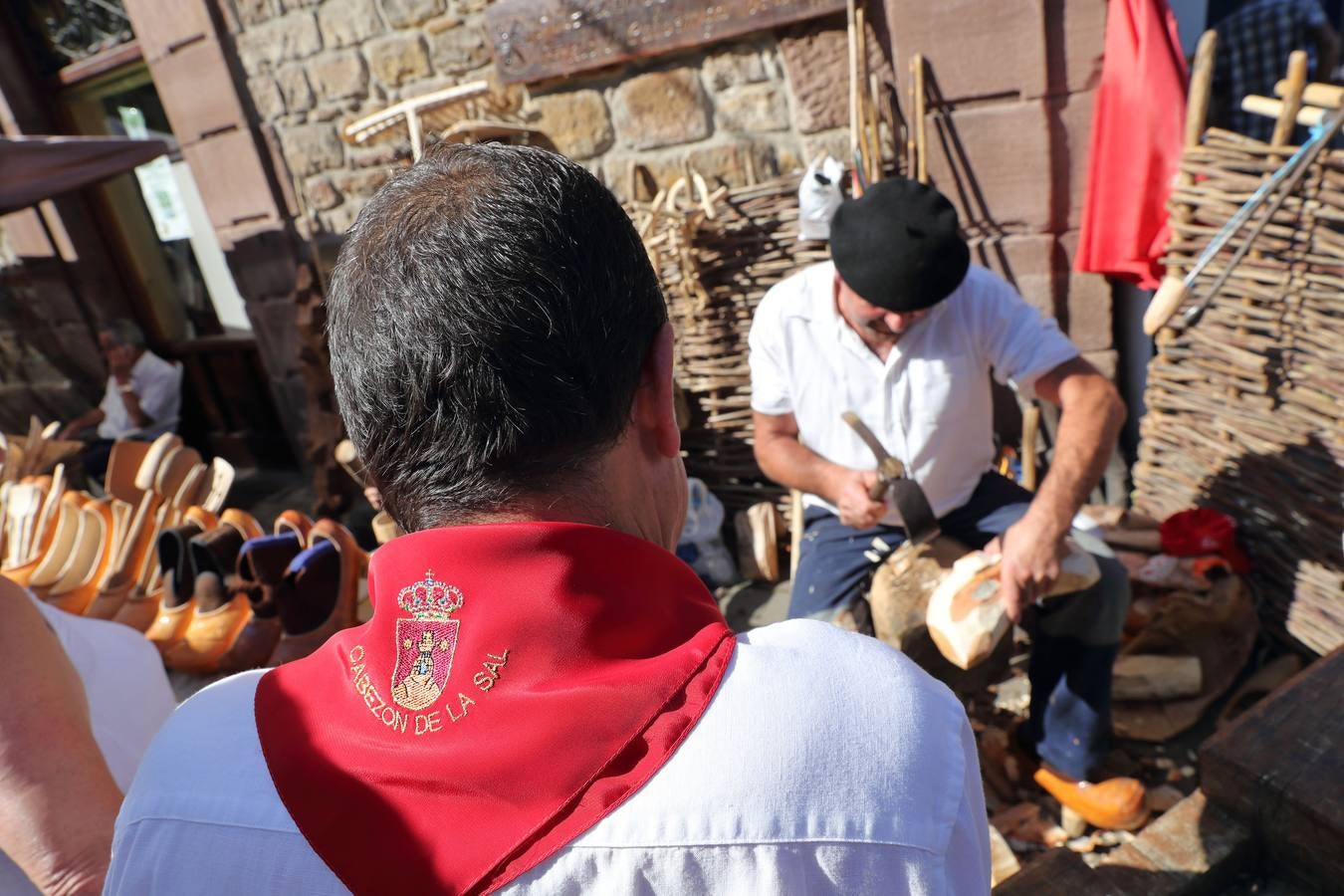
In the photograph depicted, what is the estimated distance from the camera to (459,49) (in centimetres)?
432

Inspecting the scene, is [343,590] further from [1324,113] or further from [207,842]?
[1324,113]

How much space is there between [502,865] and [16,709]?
1087 mm

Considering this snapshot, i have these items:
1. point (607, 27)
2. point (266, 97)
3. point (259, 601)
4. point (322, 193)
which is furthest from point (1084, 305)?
point (266, 97)

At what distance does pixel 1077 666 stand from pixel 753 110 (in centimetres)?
266

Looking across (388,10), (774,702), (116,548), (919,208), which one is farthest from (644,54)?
(774,702)

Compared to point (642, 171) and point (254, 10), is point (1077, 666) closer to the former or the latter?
point (642, 171)

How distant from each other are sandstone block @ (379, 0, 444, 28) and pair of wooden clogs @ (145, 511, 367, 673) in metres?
2.65

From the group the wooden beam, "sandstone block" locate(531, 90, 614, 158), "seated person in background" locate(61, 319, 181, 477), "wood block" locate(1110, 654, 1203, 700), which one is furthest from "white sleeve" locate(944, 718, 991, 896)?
"seated person in background" locate(61, 319, 181, 477)

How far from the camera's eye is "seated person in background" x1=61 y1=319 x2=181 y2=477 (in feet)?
20.1

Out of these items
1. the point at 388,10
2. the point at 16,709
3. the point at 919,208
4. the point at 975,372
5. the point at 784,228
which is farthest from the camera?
the point at 388,10

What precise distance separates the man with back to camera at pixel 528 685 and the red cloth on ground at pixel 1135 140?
2.87m

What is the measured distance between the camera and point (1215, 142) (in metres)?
2.75

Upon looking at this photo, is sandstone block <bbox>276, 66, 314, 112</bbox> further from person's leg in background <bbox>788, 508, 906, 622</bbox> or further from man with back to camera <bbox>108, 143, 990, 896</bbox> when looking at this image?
man with back to camera <bbox>108, 143, 990, 896</bbox>

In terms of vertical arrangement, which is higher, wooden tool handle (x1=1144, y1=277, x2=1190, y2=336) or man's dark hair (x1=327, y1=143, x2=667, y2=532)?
man's dark hair (x1=327, y1=143, x2=667, y2=532)
